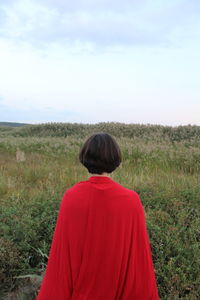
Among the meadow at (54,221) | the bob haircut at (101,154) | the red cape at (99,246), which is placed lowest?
the meadow at (54,221)

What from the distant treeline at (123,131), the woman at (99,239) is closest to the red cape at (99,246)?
the woman at (99,239)

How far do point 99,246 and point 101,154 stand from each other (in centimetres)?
67

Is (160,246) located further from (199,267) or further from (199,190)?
(199,190)

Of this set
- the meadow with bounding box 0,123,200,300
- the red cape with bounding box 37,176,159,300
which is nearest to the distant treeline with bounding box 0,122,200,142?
the meadow with bounding box 0,123,200,300

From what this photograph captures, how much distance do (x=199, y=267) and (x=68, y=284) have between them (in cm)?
217

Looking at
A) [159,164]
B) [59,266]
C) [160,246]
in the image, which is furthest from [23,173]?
[59,266]

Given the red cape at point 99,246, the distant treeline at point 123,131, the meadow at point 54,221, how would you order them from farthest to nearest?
the distant treeline at point 123,131 < the meadow at point 54,221 < the red cape at point 99,246

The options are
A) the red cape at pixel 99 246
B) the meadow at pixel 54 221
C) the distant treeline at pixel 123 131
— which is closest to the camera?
the red cape at pixel 99 246

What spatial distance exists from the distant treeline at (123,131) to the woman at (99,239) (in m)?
15.8

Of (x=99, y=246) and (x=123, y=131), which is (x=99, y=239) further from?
(x=123, y=131)

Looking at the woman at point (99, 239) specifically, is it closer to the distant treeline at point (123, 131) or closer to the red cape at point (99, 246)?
the red cape at point (99, 246)

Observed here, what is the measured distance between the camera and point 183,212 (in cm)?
487

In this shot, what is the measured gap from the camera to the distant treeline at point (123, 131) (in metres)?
20.6

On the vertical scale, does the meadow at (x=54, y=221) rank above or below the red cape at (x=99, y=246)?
below
